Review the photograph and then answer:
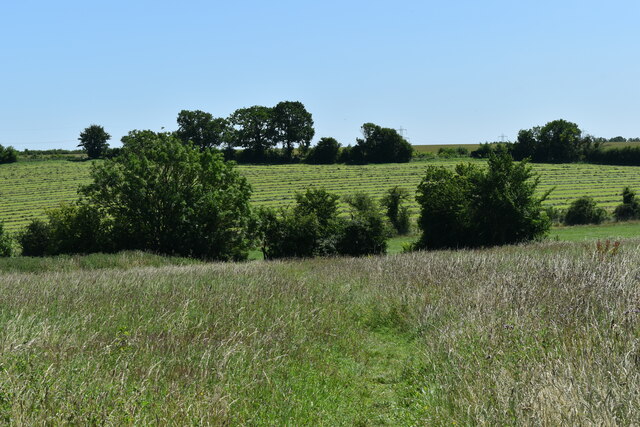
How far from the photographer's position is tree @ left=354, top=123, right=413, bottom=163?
347ft

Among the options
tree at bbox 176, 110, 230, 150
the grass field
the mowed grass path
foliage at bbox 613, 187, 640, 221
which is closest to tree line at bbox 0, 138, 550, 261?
foliage at bbox 613, 187, 640, 221

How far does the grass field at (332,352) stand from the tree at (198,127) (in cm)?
9444

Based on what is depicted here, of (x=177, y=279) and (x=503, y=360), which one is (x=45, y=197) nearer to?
(x=177, y=279)

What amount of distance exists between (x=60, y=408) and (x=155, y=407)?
2.26 ft

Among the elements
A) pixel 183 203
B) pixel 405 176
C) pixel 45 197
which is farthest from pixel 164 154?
pixel 405 176

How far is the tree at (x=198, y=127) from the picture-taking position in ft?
331

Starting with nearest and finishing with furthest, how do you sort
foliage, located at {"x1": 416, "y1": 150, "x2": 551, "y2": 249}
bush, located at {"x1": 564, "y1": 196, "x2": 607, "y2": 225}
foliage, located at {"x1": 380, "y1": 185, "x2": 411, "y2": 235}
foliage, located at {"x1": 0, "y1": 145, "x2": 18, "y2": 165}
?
foliage, located at {"x1": 416, "y1": 150, "x2": 551, "y2": 249}
bush, located at {"x1": 564, "y1": 196, "x2": 607, "y2": 225}
foliage, located at {"x1": 380, "y1": 185, "x2": 411, "y2": 235}
foliage, located at {"x1": 0, "y1": 145, "x2": 18, "y2": 165}

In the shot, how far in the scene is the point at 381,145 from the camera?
349 ft

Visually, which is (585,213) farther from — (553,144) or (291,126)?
(291,126)

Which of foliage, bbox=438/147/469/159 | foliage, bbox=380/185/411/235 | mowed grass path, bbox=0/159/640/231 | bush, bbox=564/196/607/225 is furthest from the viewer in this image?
foliage, bbox=438/147/469/159

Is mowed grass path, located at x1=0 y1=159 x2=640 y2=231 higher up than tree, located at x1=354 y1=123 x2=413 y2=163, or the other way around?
tree, located at x1=354 y1=123 x2=413 y2=163

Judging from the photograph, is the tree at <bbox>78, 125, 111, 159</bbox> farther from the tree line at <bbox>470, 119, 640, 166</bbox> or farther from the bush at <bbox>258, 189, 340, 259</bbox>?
the bush at <bbox>258, 189, 340, 259</bbox>

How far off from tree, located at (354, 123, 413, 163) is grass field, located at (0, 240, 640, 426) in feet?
318

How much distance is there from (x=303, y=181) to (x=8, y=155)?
60.4 meters
